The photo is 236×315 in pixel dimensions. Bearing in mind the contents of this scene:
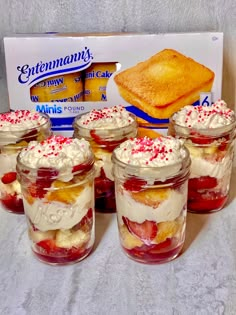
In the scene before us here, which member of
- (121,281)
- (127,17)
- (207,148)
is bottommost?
(121,281)

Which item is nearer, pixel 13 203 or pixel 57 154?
pixel 57 154

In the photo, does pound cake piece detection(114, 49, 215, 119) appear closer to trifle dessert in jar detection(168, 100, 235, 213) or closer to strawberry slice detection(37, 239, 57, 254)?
trifle dessert in jar detection(168, 100, 235, 213)

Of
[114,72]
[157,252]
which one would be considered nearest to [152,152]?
[157,252]

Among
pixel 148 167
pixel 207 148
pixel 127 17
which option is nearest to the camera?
pixel 148 167

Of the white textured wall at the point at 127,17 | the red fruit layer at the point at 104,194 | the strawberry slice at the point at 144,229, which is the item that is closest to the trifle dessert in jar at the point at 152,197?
the strawberry slice at the point at 144,229

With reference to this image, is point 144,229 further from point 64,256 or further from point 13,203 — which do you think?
point 13,203

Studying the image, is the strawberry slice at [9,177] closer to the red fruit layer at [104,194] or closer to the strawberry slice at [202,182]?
the red fruit layer at [104,194]

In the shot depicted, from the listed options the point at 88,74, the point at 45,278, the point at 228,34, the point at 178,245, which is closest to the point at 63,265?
the point at 45,278
